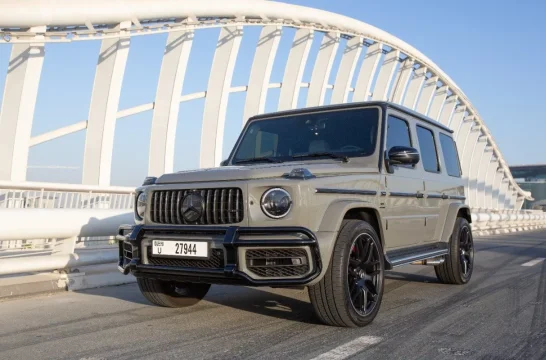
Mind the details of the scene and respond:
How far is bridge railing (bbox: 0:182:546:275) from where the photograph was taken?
554 centimetres

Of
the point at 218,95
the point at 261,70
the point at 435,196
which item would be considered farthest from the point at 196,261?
the point at 261,70

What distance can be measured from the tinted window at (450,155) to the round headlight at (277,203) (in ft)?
12.5

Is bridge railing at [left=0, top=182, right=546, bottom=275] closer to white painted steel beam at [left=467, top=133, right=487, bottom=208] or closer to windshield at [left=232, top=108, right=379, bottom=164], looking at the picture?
windshield at [left=232, top=108, right=379, bottom=164]

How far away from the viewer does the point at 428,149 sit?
6.66 meters

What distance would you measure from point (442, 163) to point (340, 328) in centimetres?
346

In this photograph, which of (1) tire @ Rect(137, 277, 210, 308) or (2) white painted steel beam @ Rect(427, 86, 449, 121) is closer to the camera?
(1) tire @ Rect(137, 277, 210, 308)

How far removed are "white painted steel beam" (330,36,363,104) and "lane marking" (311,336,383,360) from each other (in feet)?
66.9

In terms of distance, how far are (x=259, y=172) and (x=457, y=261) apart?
3.72 m

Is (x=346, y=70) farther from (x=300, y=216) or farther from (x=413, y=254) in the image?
(x=300, y=216)

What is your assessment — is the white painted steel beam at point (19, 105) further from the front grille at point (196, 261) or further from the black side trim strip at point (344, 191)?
the black side trim strip at point (344, 191)

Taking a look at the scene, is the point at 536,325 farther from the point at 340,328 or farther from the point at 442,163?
the point at 442,163

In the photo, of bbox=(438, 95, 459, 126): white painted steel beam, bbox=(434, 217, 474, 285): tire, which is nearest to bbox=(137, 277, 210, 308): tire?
bbox=(434, 217, 474, 285): tire

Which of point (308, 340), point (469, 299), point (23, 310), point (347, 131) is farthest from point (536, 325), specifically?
point (23, 310)

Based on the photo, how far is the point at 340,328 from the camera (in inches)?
170
